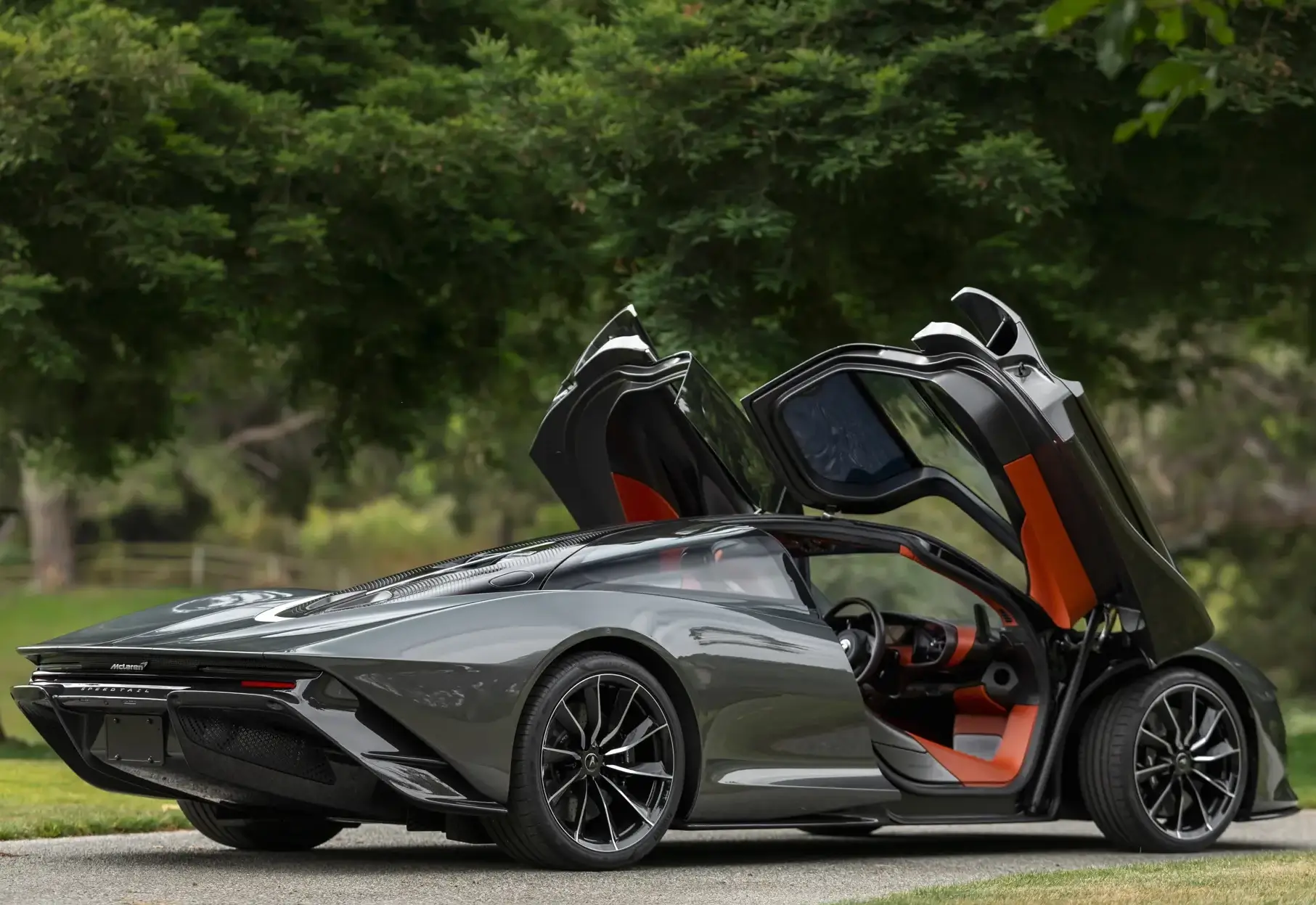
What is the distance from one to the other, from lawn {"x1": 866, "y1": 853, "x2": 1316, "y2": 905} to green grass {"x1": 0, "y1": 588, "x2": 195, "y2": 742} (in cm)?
3580

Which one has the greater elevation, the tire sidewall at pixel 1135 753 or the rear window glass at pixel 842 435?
the rear window glass at pixel 842 435

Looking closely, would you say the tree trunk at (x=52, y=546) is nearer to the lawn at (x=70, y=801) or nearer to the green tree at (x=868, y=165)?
the lawn at (x=70, y=801)

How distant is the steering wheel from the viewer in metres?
8.11

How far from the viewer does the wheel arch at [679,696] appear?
6914 mm

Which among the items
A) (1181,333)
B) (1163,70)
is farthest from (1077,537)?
(1181,333)

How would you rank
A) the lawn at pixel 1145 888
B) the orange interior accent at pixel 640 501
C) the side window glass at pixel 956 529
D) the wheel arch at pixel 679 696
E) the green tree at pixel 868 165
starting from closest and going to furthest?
the lawn at pixel 1145 888
the wheel arch at pixel 679 696
the orange interior accent at pixel 640 501
the green tree at pixel 868 165
the side window glass at pixel 956 529

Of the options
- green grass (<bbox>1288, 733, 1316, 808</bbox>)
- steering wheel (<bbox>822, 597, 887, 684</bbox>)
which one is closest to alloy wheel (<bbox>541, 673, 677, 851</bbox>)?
steering wheel (<bbox>822, 597, 887, 684</bbox>)

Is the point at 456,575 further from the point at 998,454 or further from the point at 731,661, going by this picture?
the point at 998,454

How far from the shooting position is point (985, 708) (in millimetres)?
8250

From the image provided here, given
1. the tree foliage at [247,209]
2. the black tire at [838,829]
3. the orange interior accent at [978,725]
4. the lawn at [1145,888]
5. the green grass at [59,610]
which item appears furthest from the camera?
the green grass at [59,610]

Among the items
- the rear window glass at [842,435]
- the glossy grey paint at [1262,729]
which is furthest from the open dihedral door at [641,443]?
the glossy grey paint at [1262,729]

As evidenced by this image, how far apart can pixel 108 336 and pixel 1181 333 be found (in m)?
9.87

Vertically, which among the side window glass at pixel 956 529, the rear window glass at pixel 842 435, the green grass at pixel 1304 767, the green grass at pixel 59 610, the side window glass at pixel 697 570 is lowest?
the green grass at pixel 59 610

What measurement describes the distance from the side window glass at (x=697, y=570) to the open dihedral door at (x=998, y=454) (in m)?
0.98
